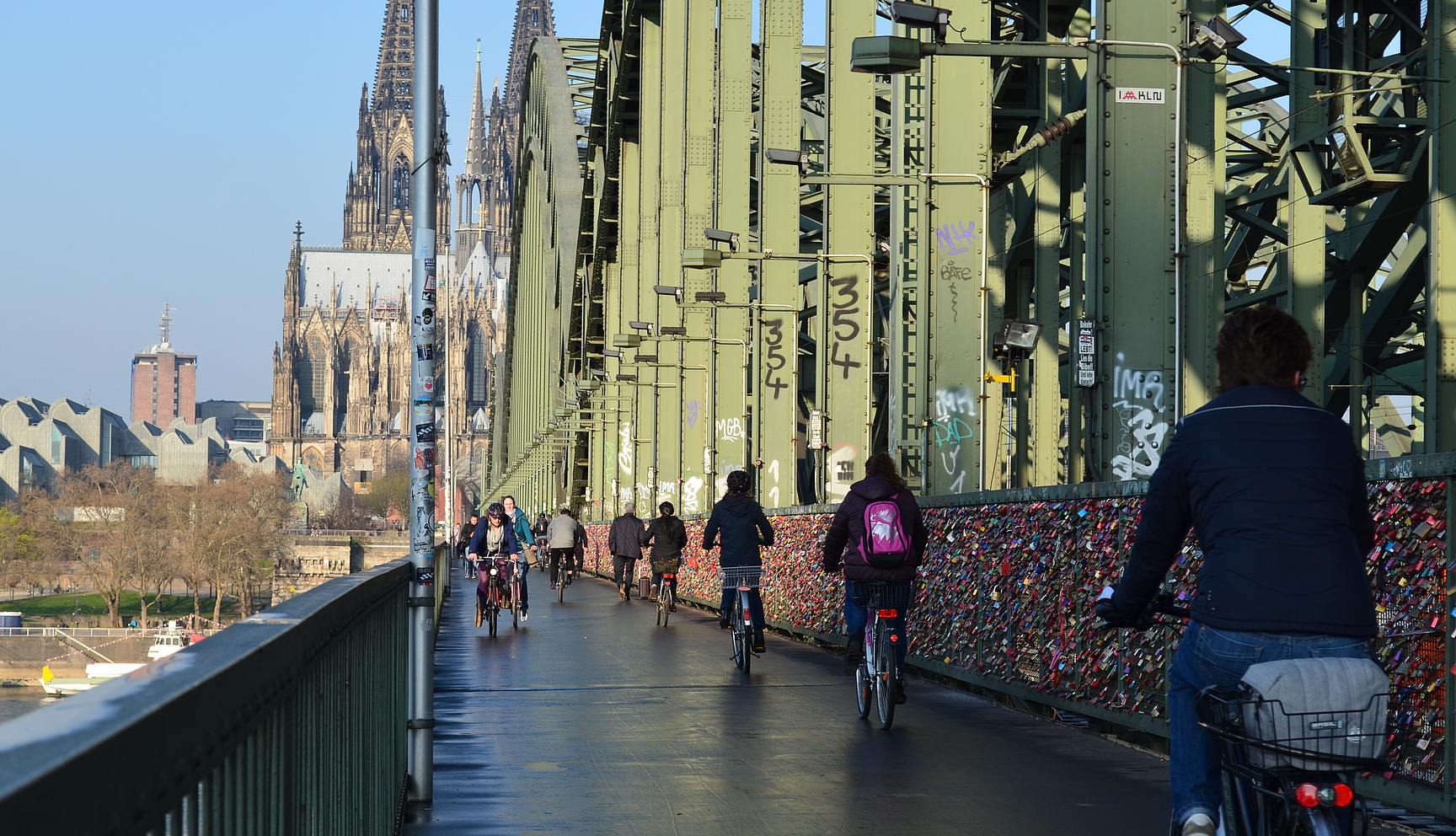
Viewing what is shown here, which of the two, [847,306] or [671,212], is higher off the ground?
[671,212]

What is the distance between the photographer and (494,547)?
66.1 ft

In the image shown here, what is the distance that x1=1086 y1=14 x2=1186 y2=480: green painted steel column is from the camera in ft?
38.5

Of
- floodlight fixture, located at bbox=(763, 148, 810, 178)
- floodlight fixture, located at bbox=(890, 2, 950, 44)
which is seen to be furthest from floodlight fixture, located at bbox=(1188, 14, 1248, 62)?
floodlight fixture, located at bbox=(763, 148, 810, 178)

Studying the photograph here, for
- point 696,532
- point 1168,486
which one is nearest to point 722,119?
point 696,532

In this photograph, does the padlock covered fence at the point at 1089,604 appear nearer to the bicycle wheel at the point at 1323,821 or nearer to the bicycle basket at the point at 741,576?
the bicycle wheel at the point at 1323,821

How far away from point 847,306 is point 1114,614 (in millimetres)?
15746

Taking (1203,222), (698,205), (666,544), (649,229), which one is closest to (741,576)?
(1203,222)

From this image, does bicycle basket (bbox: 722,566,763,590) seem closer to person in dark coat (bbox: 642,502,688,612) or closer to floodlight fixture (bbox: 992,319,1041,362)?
floodlight fixture (bbox: 992,319,1041,362)

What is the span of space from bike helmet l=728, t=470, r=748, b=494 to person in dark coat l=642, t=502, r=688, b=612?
574 cm

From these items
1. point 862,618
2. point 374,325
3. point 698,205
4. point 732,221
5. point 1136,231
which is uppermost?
point 374,325

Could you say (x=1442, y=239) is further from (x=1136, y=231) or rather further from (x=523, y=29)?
(x=523, y=29)

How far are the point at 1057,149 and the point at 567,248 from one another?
3484 centimetres

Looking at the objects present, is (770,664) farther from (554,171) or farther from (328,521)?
(328,521)

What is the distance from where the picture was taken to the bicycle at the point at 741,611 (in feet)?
43.5
